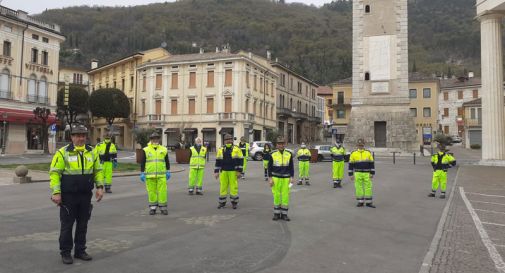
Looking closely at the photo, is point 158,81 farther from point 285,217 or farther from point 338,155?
point 285,217

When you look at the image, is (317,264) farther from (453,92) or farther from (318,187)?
(453,92)

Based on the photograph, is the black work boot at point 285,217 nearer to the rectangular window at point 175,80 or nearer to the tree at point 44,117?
the tree at point 44,117

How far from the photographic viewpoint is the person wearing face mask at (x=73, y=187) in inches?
227

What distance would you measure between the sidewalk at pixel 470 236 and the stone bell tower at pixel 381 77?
28.5 meters

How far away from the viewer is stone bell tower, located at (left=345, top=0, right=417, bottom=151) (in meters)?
41.7

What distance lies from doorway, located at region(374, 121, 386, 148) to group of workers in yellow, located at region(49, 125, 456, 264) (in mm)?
26536

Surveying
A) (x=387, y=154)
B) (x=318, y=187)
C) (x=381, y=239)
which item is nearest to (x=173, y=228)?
(x=381, y=239)

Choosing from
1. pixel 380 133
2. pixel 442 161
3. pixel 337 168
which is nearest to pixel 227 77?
pixel 380 133

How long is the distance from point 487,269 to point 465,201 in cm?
761

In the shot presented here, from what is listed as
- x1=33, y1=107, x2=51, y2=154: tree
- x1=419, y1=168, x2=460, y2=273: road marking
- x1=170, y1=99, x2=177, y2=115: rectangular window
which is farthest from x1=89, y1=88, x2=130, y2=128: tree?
x1=419, y1=168, x2=460, y2=273: road marking

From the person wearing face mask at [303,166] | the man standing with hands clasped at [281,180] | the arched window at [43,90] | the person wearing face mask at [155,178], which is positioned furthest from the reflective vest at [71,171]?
the arched window at [43,90]

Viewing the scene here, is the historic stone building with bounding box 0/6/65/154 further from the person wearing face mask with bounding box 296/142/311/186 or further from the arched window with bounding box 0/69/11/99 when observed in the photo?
the person wearing face mask with bounding box 296/142/311/186

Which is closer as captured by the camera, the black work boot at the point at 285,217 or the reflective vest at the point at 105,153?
the black work boot at the point at 285,217

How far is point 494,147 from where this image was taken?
29156 millimetres
